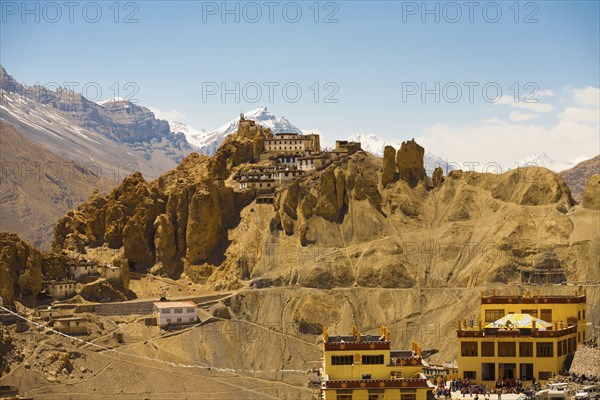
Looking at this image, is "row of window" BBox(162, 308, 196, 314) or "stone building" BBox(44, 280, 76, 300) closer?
"row of window" BBox(162, 308, 196, 314)

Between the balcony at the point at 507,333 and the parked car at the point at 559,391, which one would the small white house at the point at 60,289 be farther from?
the parked car at the point at 559,391

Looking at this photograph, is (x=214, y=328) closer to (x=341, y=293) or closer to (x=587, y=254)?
(x=341, y=293)

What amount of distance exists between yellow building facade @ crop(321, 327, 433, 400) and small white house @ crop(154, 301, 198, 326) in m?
73.9

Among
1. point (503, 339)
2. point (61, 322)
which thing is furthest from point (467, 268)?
point (503, 339)

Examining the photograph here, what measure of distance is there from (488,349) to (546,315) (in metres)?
9.76

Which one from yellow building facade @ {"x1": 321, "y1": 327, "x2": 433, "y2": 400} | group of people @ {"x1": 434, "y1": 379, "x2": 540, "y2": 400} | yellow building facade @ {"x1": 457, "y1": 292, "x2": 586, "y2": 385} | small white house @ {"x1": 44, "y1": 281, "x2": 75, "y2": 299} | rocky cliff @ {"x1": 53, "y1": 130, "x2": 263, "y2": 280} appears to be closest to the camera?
yellow building facade @ {"x1": 321, "y1": 327, "x2": 433, "y2": 400}

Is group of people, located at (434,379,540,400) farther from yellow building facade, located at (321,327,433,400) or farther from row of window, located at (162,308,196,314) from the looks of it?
row of window, located at (162,308,196,314)

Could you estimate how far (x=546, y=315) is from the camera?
99.6m

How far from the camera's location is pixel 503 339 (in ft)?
299

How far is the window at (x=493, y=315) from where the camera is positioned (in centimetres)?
10069

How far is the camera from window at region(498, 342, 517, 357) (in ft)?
298

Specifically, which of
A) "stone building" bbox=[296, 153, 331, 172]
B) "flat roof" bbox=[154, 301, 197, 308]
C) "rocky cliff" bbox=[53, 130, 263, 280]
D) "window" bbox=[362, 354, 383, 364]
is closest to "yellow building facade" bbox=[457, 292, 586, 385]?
"window" bbox=[362, 354, 383, 364]

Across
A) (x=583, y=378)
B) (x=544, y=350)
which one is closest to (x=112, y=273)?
(x=544, y=350)

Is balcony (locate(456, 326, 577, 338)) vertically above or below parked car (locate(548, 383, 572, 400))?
above
